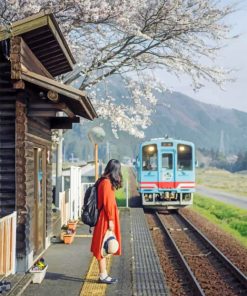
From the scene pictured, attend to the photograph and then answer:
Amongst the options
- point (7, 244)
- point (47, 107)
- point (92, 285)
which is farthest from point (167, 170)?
point (7, 244)

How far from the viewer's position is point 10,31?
8.03 m

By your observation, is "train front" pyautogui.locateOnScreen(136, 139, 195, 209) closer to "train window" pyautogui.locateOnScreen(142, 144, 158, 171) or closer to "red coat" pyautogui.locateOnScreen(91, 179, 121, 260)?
"train window" pyautogui.locateOnScreen(142, 144, 158, 171)

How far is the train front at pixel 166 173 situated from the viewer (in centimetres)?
2266

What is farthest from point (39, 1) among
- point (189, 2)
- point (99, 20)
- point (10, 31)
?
point (10, 31)

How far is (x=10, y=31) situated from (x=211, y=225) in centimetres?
1287

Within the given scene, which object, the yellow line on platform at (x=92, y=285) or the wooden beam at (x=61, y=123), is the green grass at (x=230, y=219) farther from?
the yellow line on platform at (x=92, y=285)

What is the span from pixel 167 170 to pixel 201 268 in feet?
38.0

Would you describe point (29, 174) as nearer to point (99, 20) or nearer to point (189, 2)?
point (99, 20)

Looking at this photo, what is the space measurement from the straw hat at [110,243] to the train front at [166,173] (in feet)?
48.1

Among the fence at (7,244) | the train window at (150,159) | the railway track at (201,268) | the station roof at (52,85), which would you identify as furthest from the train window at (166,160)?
the fence at (7,244)

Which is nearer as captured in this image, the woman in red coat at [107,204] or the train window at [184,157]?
the woman in red coat at [107,204]

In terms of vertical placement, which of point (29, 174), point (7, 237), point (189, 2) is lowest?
point (7, 237)

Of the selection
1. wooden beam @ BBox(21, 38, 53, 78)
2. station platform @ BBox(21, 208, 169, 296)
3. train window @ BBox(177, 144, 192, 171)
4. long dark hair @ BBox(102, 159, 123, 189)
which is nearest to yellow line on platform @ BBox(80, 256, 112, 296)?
station platform @ BBox(21, 208, 169, 296)

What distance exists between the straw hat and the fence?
1323mm
